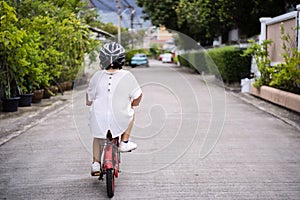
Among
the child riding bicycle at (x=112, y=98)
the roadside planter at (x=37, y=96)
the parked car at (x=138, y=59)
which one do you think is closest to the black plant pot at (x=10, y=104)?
the roadside planter at (x=37, y=96)

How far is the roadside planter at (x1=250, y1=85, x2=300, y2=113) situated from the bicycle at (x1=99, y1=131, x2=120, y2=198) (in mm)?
7237

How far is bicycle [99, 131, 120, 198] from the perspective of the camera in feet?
15.6

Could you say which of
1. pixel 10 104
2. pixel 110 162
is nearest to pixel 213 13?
pixel 10 104

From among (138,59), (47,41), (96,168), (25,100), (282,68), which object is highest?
(47,41)

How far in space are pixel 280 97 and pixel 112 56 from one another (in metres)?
8.50

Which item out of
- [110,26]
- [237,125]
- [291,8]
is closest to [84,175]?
[237,125]

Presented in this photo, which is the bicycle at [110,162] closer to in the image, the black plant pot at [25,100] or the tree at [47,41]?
the tree at [47,41]

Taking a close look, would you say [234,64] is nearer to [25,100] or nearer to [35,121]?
[25,100]

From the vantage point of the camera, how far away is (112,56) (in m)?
4.98

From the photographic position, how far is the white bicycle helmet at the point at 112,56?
498cm

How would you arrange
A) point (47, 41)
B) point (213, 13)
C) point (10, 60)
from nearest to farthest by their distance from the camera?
point (10, 60)
point (47, 41)
point (213, 13)

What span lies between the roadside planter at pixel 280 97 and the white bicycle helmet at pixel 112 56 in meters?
7.14

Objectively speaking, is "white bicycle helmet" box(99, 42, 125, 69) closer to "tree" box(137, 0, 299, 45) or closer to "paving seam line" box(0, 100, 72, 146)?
"paving seam line" box(0, 100, 72, 146)

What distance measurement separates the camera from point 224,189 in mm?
5109
